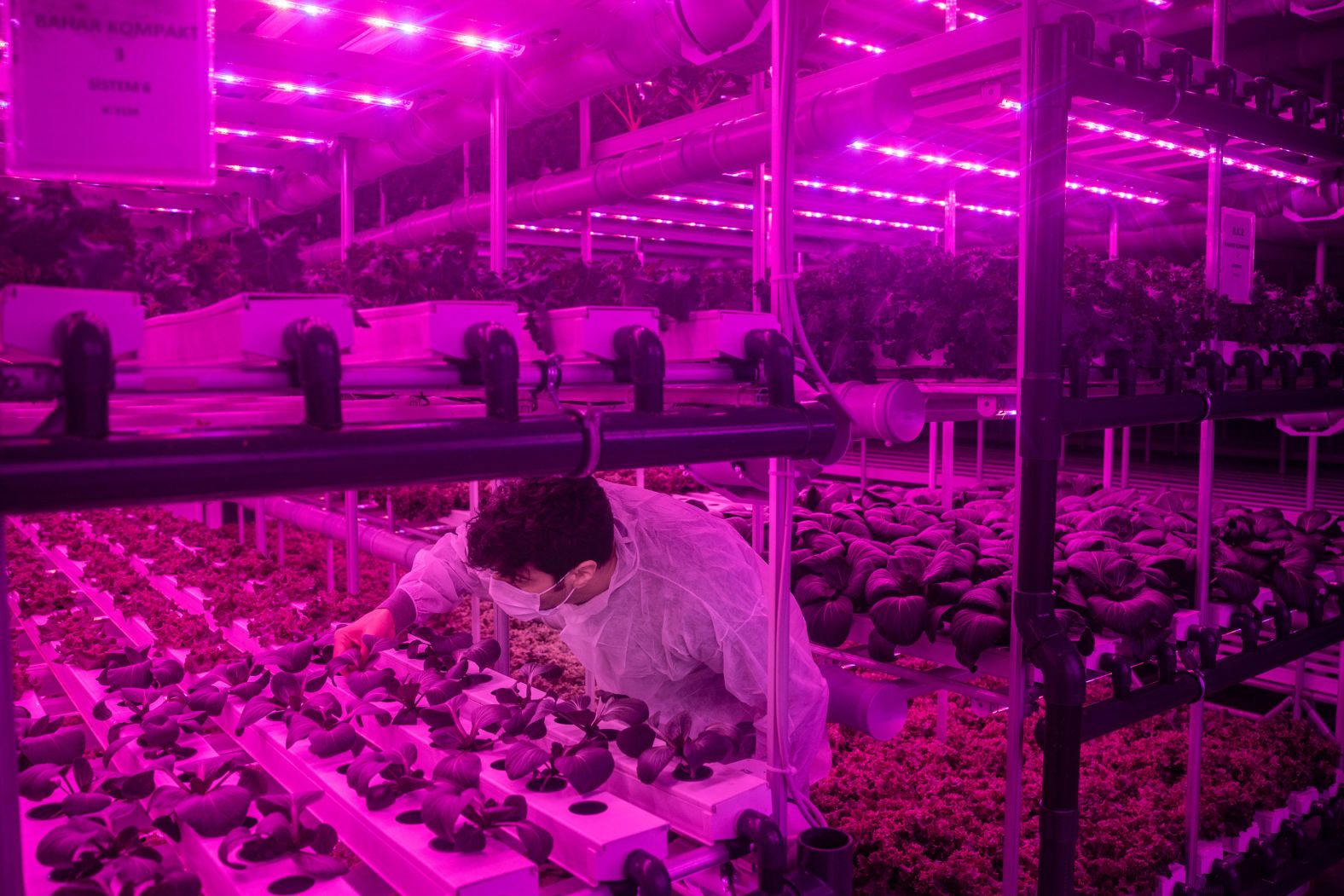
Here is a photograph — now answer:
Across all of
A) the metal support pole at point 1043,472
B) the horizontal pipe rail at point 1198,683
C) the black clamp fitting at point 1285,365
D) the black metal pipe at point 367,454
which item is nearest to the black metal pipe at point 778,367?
the black metal pipe at point 367,454

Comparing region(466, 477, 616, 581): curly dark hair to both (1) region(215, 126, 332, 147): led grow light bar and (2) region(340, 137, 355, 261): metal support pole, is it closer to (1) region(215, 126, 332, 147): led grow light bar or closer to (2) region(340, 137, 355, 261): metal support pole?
(2) region(340, 137, 355, 261): metal support pole

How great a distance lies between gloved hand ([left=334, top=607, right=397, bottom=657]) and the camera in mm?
2348

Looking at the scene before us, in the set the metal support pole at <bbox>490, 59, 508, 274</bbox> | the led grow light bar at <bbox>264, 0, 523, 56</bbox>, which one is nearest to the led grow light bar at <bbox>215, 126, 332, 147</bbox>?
the led grow light bar at <bbox>264, 0, 523, 56</bbox>

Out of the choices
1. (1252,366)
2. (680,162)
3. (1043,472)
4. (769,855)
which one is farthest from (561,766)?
(1252,366)

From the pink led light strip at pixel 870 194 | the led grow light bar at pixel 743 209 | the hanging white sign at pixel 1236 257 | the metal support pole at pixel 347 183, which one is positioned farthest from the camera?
the led grow light bar at pixel 743 209

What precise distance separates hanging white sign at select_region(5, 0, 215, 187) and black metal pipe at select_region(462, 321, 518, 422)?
0.36m

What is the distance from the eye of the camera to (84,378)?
0.98m

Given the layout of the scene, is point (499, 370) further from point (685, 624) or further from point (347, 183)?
point (347, 183)

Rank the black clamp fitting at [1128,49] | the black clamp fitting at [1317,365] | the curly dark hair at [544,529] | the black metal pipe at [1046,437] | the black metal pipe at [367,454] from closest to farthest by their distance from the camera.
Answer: the black metal pipe at [367,454], the curly dark hair at [544,529], the black metal pipe at [1046,437], the black clamp fitting at [1128,49], the black clamp fitting at [1317,365]

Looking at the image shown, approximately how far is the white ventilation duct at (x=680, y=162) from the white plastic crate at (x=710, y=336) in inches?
35.8

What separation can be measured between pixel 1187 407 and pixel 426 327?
2398 millimetres

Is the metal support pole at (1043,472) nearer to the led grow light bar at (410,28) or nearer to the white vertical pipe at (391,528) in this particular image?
the led grow light bar at (410,28)

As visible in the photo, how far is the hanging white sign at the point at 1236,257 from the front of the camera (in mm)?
3463

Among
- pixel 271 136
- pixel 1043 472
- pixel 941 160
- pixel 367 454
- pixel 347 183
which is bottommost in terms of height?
pixel 1043 472
